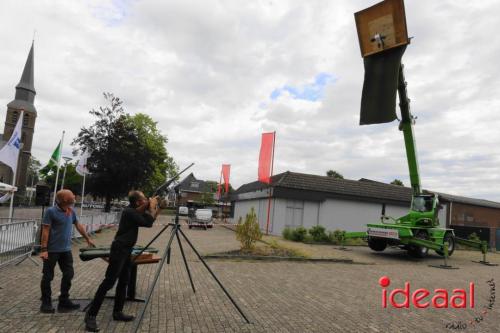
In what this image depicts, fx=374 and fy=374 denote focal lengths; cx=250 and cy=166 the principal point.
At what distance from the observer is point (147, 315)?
560 centimetres

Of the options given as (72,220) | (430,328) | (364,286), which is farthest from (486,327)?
(72,220)

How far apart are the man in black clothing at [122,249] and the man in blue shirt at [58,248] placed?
90 cm

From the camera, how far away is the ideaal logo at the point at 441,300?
6.83 m

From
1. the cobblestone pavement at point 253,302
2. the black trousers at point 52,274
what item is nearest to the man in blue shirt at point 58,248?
the black trousers at point 52,274

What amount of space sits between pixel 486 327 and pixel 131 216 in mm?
5914

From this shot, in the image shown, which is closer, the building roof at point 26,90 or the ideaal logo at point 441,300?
the ideaal logo at point 441,300

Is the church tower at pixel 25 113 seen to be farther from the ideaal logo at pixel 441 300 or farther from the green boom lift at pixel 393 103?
the ideaal logo at pixel 441 300

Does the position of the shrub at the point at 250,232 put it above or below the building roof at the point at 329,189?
below

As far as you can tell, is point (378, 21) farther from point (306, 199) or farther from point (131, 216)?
point (306, 199)

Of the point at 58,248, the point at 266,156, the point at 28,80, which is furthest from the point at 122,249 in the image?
the point at 28,80

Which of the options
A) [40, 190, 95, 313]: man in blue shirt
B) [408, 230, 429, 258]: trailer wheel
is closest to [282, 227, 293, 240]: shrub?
[408, 230, 429, 258]: trailer wheel

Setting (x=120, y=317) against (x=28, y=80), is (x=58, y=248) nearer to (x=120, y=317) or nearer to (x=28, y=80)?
(x=120, y=317)

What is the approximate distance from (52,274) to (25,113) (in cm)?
7289

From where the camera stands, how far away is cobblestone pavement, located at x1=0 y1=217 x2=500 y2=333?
5285 mm
